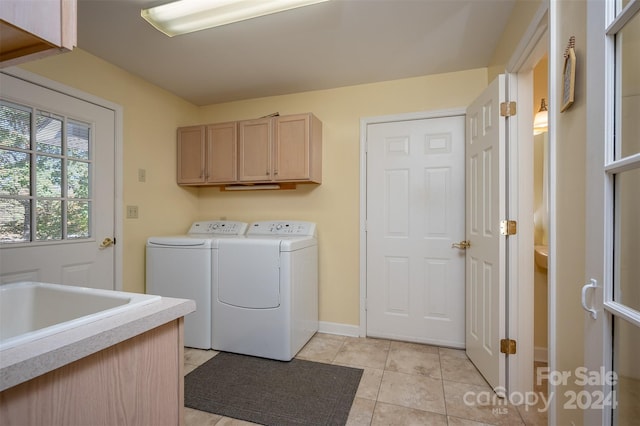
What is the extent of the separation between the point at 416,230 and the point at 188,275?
206cm

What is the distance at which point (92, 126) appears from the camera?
2256 millimetres

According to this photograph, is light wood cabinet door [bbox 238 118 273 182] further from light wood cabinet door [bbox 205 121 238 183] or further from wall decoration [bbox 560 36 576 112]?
wall decoration [bbox 560 36 576 112]

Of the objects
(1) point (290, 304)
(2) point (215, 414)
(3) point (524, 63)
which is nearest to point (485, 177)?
(3) point (524, 63)

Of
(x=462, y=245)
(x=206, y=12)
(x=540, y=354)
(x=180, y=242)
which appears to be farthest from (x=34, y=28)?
(x=540, y=354)

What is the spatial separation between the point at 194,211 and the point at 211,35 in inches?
75.0

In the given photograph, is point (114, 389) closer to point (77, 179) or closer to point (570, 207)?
point (570, 207)

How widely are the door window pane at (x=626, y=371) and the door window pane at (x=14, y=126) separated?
300cm

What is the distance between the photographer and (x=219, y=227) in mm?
3035

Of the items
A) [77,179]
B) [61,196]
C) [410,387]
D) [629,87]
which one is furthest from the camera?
[77,179]

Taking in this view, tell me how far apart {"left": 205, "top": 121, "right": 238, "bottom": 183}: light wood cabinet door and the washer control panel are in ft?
1.47

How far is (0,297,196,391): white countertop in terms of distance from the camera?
56 cm

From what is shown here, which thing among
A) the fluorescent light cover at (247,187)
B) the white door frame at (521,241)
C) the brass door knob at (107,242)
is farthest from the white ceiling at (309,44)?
the brass door knob at (107,242)

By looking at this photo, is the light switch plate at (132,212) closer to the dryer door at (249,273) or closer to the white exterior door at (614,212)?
the dryer door at (249,273)

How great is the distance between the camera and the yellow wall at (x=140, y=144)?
222 cm
